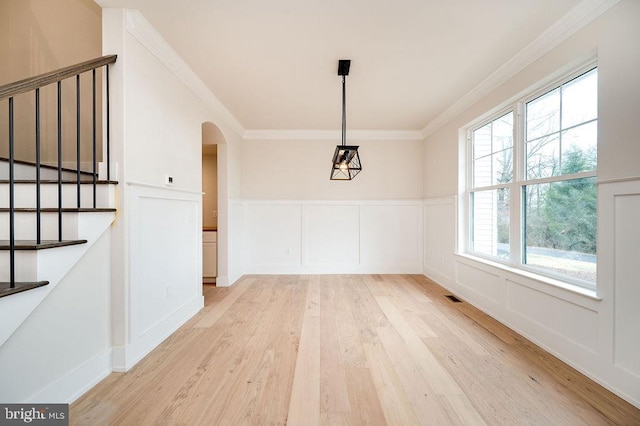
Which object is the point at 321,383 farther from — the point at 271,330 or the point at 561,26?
the point at 561,26

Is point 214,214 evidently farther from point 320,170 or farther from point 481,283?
point 481,283

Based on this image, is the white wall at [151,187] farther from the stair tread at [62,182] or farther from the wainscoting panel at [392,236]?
the wainscoting panel at [392,236]

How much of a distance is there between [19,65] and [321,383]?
3712 millimetres

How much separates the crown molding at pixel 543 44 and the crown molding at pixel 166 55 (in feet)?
10.6

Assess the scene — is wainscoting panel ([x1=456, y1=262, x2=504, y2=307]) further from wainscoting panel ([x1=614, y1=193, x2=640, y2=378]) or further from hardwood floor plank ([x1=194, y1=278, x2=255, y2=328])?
hardwood floor plank ([x1=194, y1=278, x2=255, y2=328])

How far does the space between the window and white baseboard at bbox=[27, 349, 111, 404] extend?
3.66m

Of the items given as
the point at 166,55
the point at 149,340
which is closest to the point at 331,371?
the point at 149,340

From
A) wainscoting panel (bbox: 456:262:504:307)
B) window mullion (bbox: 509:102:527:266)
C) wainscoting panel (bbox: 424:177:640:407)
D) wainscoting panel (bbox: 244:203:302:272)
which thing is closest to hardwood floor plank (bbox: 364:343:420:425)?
wainscoting panel (bbox: 424:177:640:407)

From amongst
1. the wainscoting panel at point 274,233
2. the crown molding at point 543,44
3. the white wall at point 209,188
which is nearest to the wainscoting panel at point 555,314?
the crown molding at point 543,44

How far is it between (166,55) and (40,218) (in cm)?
172

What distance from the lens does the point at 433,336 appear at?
2561 millimetres

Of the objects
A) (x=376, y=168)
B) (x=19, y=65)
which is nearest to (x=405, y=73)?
(x=376, y=168)

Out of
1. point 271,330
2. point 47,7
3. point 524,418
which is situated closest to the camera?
point 524,418

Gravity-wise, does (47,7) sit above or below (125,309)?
above
